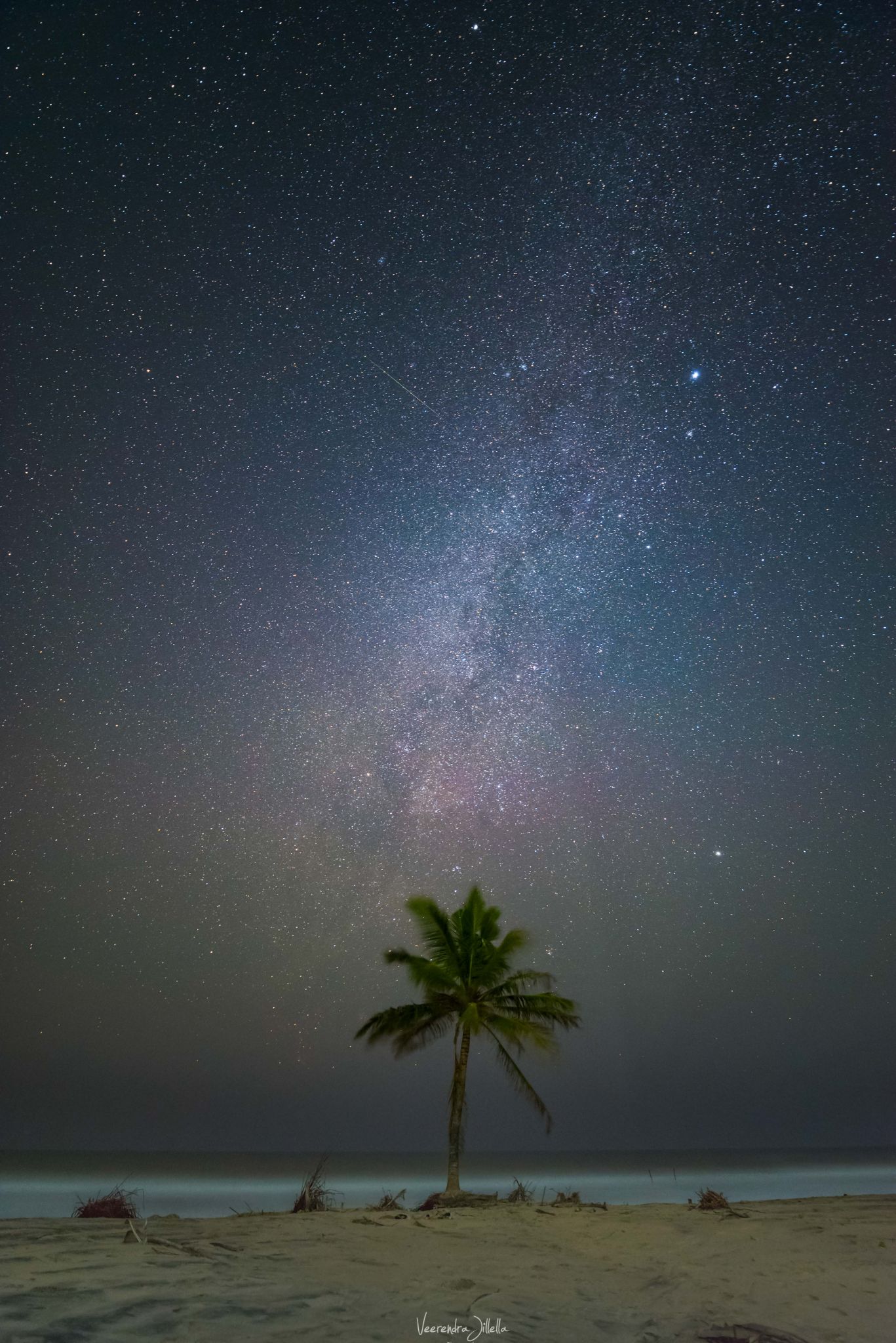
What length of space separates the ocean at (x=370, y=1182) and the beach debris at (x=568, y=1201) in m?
0.40

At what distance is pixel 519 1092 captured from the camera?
69.5 ft

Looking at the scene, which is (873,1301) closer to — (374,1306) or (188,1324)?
(374,1306)

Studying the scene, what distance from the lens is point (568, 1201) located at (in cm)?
1564

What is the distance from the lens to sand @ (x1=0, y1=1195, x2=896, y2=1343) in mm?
4855

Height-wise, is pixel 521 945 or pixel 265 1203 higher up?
pixel 521 945

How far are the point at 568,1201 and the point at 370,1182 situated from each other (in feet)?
161

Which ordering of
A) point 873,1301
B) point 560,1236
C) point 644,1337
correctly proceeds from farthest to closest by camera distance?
1. point 560,1236
2. point 873,1301
3. point 644,1337

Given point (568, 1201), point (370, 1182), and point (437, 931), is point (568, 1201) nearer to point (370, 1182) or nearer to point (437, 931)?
point (437, 931)

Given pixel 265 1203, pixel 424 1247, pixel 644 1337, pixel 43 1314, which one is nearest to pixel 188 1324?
pixel 43 1314

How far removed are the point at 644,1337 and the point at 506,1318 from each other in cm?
99

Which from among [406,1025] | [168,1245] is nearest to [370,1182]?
[406,1025]

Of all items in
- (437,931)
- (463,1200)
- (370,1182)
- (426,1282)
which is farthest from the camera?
(370,1182)

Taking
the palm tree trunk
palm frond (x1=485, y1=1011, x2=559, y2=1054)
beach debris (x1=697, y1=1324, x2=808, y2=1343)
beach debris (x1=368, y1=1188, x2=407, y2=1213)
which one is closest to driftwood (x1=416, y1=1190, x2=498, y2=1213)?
beach debris (x1=368, y1=1188, x2=407, y2=1213)

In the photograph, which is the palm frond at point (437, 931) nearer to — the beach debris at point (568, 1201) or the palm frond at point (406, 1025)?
the palm frond at point (406, 1025)
